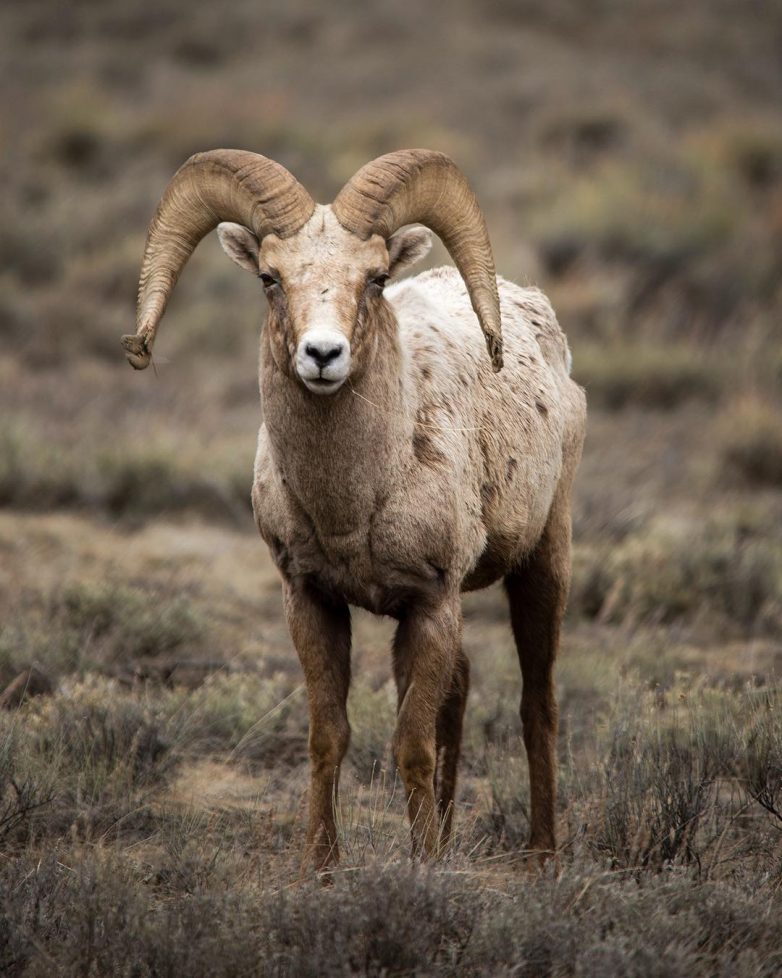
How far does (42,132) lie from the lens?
62.3 feet

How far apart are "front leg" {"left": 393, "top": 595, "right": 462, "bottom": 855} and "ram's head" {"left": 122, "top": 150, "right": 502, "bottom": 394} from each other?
95 cm

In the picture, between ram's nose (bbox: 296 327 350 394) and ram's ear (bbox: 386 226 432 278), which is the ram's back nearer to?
ram's ear (bbox: 386 226 432 278)

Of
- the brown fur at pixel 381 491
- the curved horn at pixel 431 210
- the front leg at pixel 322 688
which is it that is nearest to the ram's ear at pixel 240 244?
the brown fur at pixel 381 491

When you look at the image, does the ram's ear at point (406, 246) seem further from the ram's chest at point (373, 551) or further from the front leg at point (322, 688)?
the front leg at point (322, 688)

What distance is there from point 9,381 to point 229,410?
6.99 ft

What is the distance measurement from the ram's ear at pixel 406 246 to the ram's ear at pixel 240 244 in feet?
1.61

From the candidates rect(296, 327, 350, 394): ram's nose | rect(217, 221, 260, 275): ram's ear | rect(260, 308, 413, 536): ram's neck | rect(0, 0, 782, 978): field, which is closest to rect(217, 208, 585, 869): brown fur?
rect(260, 308, 413, 536): ram's neck

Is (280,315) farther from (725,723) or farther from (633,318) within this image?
(633,318)

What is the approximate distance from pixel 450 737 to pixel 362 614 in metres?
2.69

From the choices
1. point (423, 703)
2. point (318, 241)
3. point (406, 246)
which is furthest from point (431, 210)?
point (423, 703)

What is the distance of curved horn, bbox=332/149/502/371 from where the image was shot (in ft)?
14.5

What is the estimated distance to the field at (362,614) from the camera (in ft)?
12.0

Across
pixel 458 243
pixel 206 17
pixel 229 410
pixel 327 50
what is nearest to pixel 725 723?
pixel 458 243

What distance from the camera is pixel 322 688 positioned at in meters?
4.60
